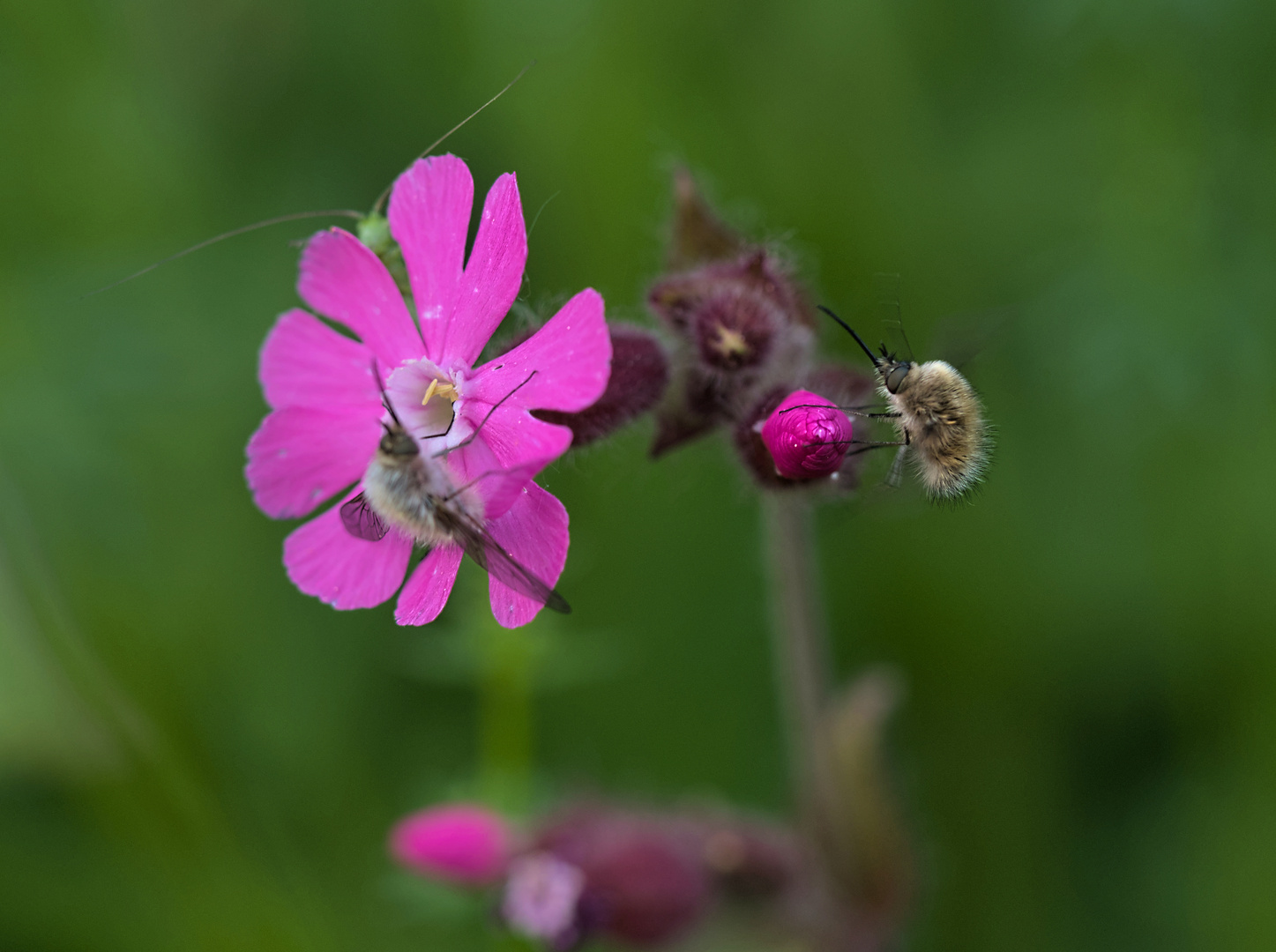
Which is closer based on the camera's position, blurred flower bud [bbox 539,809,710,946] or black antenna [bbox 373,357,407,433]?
black antenna [bbox 373,357,407,433]

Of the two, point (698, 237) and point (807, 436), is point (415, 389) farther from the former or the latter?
point (698, 237)

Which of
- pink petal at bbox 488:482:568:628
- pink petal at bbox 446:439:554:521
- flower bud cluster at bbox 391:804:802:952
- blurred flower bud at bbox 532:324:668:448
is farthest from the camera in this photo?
flower bud cluster at bbox 391:804:802:952

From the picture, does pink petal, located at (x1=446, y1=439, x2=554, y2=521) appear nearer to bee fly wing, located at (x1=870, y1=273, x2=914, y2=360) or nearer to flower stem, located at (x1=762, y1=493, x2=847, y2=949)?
flower stem, located at (x1=762, y1=493, x2=847, y2=949)

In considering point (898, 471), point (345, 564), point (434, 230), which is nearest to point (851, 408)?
point (898, 471)

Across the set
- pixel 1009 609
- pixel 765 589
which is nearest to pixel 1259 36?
pixel 1009 609

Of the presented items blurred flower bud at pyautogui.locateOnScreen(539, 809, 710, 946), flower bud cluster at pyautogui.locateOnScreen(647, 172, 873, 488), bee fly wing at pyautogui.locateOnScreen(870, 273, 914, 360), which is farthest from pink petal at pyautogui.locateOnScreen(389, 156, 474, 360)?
bee fly wing at pyautogui.locateOnScreen(870, 273, 914, 360)

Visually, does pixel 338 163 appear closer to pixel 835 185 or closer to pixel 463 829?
pixel 835 185
